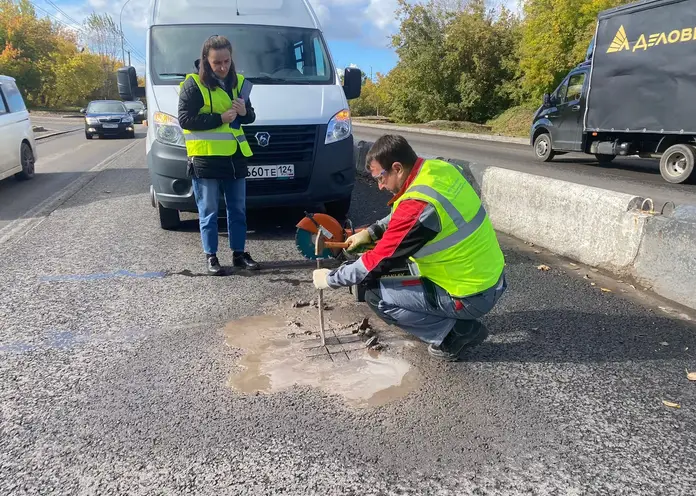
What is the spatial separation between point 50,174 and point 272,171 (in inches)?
316

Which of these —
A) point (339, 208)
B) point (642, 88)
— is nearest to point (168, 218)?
point (339, 208)

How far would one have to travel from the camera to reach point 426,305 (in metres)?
3.24

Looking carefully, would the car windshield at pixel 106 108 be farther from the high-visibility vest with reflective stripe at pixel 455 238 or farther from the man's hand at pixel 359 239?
the high-visibility vest with reflective stripe at pixel 455 238

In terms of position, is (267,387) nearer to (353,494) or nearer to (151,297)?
(353,494)

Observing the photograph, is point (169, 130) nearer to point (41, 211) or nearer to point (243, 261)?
point (243, 261)

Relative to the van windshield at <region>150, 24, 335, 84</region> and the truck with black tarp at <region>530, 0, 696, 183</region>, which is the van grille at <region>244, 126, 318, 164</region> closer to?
the van windshield at <region>150, 24, 335, 84</region>

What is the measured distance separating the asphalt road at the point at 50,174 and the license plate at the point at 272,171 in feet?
11.2

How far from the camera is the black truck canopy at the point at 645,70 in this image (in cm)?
980

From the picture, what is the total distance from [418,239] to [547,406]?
43.0 inches

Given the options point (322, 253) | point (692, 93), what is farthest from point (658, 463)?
point (692, 93)

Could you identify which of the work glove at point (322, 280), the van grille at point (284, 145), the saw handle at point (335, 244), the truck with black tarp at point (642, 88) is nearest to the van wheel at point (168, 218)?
the van grille at point (284, 145)

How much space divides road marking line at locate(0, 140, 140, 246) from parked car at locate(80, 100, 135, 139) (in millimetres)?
11341

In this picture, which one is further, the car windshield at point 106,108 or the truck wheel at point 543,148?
the car windshield at point 106,108

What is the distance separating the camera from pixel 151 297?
4.34 m
